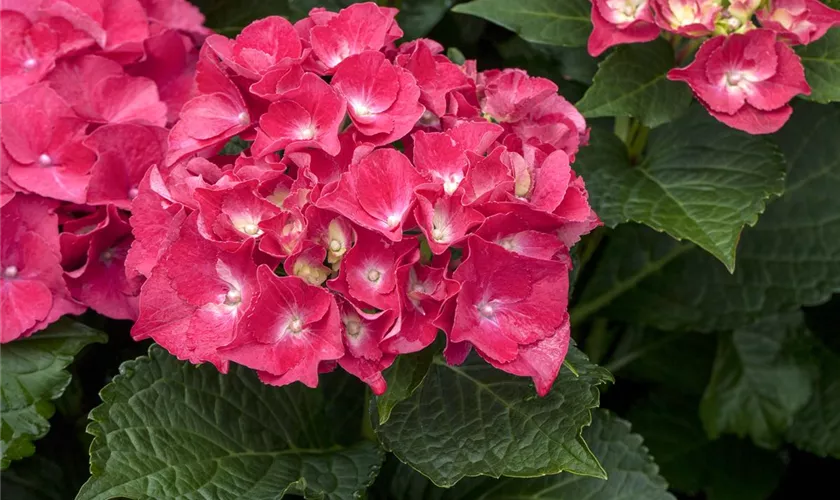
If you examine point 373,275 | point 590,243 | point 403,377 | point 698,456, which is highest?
point 373,275

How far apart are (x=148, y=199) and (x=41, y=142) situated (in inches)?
7.8

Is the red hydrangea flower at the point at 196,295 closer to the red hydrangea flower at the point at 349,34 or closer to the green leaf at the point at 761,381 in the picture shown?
the red hydrangea flower at the point at 349,34

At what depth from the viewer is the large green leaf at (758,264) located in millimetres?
1096

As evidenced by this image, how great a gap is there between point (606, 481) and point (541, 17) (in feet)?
1.75

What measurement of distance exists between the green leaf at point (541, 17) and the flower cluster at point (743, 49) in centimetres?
13

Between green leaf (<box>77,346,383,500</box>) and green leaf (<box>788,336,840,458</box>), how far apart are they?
679 mm

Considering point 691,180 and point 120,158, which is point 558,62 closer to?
point 691,180

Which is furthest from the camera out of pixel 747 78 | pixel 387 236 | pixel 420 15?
pixel 420 15

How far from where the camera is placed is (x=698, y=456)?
4.27 ft

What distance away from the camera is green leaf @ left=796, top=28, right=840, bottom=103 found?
0.91 metres

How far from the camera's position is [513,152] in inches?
27.6

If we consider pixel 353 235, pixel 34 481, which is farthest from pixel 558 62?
pixel 34 481

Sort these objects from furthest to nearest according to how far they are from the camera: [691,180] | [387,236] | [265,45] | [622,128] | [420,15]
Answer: [420,15], [622,128], [691,180], [265,45], [387,236]

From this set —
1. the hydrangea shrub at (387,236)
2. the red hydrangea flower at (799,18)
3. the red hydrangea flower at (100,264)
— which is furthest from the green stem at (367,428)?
the red hydrangea flower at (799,18)
